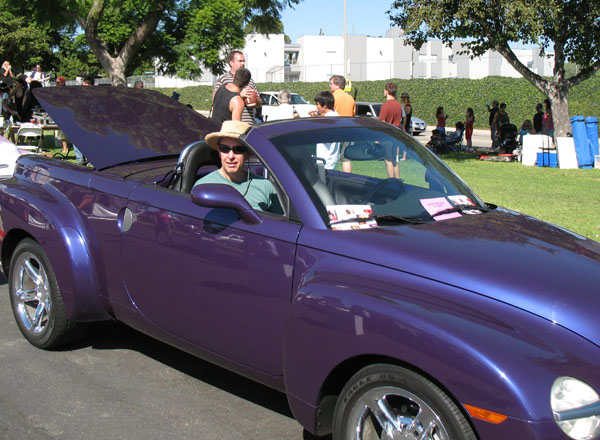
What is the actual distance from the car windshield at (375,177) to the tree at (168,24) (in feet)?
45.8

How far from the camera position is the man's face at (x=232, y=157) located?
4062mm

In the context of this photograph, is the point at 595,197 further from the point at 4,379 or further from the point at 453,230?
the point at 4,379

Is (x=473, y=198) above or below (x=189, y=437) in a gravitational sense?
above

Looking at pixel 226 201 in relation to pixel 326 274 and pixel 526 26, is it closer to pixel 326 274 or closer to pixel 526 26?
pixel 326 274

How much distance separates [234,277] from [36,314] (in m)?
2.04

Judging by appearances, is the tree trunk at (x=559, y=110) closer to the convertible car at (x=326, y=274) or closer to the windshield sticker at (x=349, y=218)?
the convertible car at (x=326, y=274)

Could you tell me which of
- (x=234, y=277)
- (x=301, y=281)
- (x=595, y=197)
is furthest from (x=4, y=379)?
(x=595, y=197)

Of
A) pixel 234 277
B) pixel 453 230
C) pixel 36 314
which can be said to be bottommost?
pixel 36 314

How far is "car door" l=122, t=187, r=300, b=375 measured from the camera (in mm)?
3324

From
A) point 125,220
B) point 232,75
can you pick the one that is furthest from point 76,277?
point 232,75

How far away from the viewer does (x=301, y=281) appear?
10.5 ft

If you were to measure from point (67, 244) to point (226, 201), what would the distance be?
4.58ft

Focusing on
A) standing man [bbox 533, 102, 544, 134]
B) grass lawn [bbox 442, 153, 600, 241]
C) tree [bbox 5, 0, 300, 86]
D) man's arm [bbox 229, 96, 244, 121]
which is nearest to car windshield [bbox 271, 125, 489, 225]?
man's arm [bbox 229, 96, 244, 121]

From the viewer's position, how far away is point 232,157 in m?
4.09
